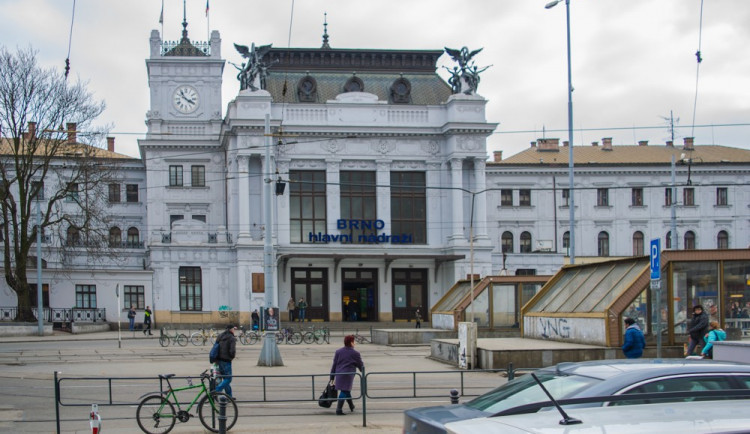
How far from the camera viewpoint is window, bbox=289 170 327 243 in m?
62.6

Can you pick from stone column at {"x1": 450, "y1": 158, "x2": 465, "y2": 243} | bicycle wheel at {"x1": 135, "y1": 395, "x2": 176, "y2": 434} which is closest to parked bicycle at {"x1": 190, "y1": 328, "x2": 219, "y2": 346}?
stone column at {"x1": 450, "y1": 158, "x2": 465, "y2": 243}

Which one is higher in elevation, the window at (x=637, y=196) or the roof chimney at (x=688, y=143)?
the roof chimney at (x=688, y=143)

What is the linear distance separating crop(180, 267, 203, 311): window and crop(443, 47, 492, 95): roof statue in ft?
73.7

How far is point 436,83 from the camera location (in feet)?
225

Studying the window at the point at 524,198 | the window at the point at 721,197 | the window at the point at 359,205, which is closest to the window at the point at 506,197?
the window at the point at 524,198

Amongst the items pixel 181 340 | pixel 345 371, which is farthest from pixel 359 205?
pixel 345 371

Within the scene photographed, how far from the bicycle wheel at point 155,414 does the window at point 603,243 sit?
64.4 metres

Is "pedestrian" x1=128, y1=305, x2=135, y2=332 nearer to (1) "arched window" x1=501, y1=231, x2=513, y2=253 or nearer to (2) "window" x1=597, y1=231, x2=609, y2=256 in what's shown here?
(1) "arched window" x1=501, y1=231, x2=513, y2=253

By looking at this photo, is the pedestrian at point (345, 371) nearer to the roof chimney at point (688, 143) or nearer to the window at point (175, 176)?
the window at point (175, 176)

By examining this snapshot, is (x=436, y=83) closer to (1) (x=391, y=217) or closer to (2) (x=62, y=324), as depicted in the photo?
(1) (x=391, y=217)

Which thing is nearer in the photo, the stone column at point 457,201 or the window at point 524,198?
the stone column at point 457,201

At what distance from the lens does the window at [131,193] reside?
242ft

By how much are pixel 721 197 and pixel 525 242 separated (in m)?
17.3

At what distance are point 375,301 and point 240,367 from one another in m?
36.1
